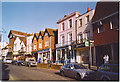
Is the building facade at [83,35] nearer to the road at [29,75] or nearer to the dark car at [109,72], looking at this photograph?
the road at [29,75]

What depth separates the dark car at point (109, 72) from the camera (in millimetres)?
7781

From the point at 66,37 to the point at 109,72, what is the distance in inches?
777

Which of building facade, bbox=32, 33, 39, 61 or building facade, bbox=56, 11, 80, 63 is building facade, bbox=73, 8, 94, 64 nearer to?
building facade, bbox=56, 11, 80, 63

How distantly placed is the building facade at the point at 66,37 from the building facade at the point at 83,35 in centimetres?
113

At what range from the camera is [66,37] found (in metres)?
27.7

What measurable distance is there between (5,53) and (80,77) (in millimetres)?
47023

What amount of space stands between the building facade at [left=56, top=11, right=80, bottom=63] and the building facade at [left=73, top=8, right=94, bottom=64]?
1.13 m

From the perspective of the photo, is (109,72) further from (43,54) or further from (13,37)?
(13,37)

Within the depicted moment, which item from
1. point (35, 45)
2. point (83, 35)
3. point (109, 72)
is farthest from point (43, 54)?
point (109, 72)

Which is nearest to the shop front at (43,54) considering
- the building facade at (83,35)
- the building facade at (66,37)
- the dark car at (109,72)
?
the building facade at (66,37)

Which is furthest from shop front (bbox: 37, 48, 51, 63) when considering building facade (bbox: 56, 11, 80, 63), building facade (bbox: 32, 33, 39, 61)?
building facade (bbox: 56, 11, 80, 63)

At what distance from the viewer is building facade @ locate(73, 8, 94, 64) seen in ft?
72.9

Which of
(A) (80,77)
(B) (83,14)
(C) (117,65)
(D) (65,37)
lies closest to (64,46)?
(D) (65,37)

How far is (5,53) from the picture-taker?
52.3m
